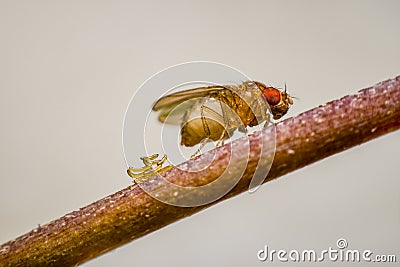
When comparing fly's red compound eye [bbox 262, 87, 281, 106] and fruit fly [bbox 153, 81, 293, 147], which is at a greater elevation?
fly's red compound eye [bbox 262, 87, 281, 106]

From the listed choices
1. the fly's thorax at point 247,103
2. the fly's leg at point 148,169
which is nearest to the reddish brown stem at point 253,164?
the fly's leg at point 148,169

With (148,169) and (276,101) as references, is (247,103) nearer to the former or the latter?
(276,101)

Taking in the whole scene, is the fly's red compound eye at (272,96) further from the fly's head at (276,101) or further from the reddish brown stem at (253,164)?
the reddish brown stem at (253,164)

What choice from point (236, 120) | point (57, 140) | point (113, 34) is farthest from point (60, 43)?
point (236, 120)

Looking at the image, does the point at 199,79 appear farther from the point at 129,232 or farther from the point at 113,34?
the point at 113,34

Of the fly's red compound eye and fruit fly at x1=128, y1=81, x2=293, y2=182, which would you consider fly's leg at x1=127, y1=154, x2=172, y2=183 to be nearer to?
fruit fly at x1=128, y1=81, x2=293, y2=182

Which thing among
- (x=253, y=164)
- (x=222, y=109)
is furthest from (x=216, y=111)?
(x=253, y=164)

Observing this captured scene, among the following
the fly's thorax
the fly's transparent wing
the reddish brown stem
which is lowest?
the reddish brown stem

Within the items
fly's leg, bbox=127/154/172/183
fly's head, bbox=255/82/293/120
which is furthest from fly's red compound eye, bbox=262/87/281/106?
fly's leg, bbox=127/154/172/183
